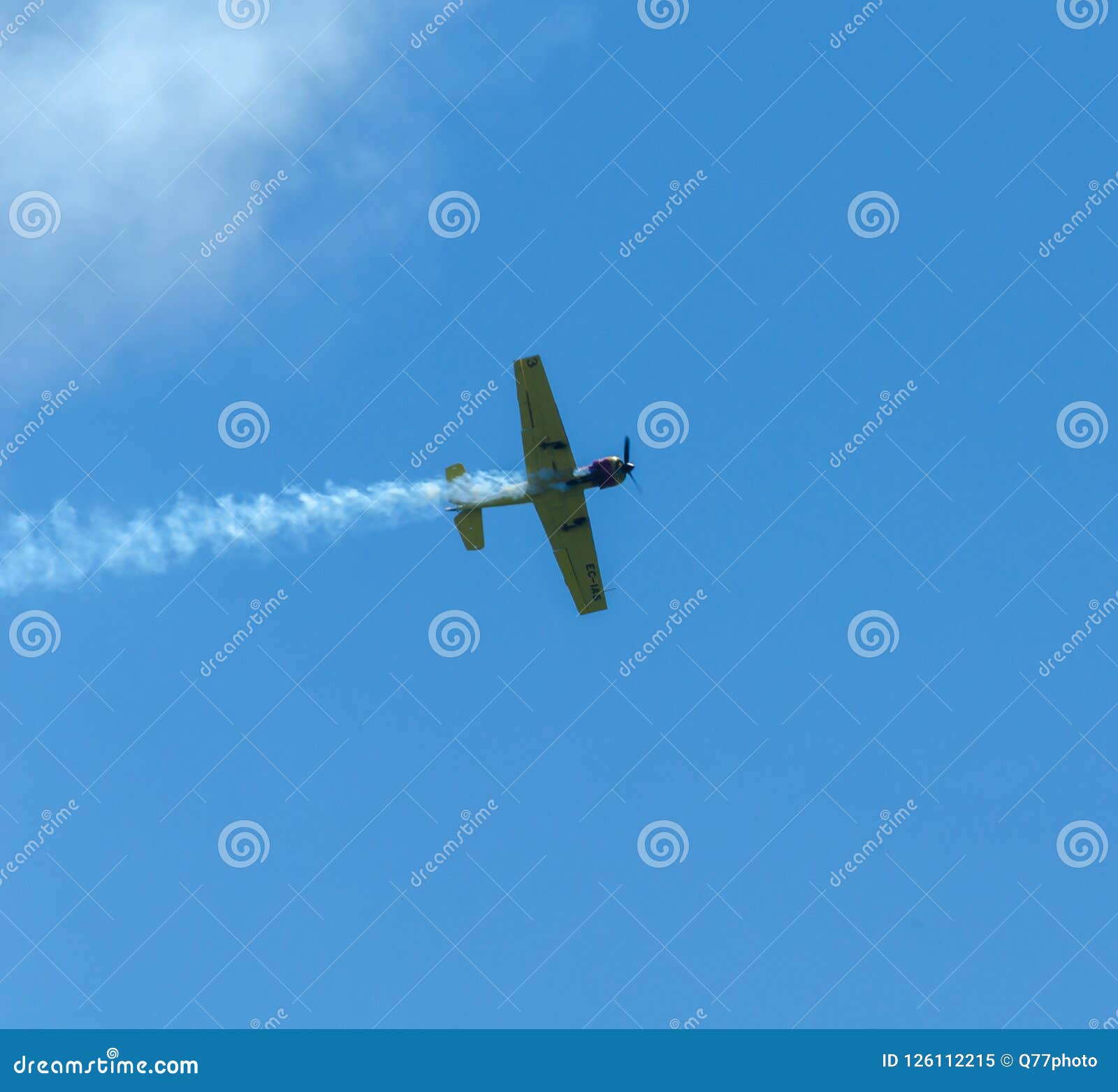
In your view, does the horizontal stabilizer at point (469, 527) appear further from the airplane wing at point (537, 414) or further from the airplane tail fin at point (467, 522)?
the airplane wing at point (537, 414)

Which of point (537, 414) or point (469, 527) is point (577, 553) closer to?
point (469, 527)

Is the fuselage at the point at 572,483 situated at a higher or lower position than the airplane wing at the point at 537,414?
lower

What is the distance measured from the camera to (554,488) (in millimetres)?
54531

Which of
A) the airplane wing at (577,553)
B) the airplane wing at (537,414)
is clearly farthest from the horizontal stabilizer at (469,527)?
the airplane wing at (537,414)

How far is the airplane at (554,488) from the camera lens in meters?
53.2

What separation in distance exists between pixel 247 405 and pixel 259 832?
60.7ft

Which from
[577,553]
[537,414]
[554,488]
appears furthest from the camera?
[577,553]

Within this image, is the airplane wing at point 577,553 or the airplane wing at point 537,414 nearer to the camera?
the airplane wing at point 537,414

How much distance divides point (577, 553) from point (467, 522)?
223 inches

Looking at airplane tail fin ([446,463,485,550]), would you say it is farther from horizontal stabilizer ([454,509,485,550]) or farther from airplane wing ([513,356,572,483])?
airplane wing ([513,356,572,483])

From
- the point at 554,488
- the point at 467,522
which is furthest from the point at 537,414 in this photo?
the point at 467,522

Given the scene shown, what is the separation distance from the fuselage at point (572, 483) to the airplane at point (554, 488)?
0.03 m

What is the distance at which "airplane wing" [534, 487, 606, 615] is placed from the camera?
5606cm
